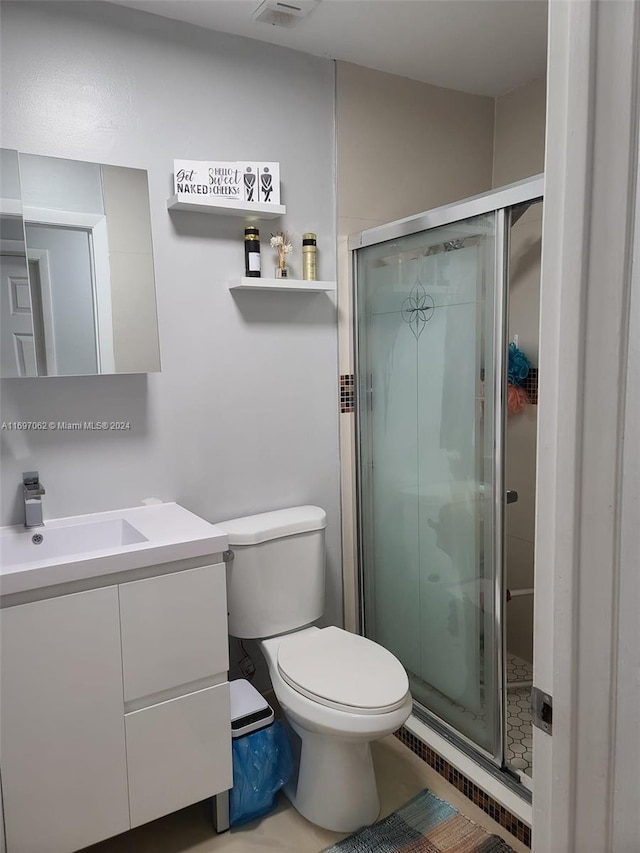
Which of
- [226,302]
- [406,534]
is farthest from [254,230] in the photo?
[406,534]

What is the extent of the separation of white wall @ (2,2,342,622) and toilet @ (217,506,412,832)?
22 centimetres

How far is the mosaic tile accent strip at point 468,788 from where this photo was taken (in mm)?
1812

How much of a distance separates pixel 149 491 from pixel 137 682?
66cm

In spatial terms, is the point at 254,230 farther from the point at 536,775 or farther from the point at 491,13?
the point at 536,775

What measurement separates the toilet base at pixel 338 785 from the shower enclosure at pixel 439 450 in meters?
0.41

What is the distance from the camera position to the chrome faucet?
184cm

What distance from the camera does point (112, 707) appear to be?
5.34ft

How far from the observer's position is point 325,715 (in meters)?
1.75

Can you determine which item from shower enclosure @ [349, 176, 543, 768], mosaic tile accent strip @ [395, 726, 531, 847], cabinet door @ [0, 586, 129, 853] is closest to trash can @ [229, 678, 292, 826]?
cabinet door @ [0, 586, 129, 853]

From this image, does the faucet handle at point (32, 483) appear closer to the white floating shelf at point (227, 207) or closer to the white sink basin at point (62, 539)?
the white sink basin at point (62, 539)

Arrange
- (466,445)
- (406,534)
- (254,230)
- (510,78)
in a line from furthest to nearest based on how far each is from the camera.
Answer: (510,78) < (406,534) < (254,230) < (466,445)

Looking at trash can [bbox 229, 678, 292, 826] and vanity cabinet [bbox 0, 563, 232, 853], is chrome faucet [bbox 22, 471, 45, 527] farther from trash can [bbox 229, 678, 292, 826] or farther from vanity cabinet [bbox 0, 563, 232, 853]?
trash can [bbox 229, 678, 292, 826]

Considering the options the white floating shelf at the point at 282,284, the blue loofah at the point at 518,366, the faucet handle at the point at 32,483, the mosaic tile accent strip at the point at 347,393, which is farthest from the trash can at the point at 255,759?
the blue loofah at the point at 518,366

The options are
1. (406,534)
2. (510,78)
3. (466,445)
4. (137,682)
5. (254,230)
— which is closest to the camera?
(137,682)
